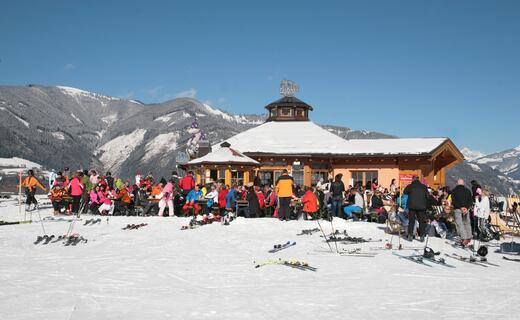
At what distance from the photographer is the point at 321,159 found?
27.5 metres

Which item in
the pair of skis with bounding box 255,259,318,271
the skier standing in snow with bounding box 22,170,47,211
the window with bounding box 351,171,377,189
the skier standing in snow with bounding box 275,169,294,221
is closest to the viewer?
the pair of skis with bounding box 255,259,318,271

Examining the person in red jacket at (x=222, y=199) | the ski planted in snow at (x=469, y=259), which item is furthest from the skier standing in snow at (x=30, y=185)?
the ski planted in snow at (x=469, y=259)

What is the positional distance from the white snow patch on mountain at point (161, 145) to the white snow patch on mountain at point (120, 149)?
63.6 feet

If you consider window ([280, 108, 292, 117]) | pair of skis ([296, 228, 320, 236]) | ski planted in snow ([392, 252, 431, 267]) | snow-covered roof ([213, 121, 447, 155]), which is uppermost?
window ([280, 108, 292, 117])

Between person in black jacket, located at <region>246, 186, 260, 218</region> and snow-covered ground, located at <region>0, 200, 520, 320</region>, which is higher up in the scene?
person in black jacket, located at <region>246, 186, 260, 218</region>

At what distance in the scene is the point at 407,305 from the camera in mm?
6500

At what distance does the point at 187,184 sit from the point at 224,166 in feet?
19.5

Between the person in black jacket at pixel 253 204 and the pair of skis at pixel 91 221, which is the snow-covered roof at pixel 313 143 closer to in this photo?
the person in black jacket at pixel 253 204

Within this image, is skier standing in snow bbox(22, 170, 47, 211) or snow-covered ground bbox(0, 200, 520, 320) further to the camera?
skier standing in snow bbox(22, 170, 47, 211)

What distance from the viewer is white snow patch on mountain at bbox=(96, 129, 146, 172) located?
182m

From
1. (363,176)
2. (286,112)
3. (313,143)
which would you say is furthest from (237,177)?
(286,112)

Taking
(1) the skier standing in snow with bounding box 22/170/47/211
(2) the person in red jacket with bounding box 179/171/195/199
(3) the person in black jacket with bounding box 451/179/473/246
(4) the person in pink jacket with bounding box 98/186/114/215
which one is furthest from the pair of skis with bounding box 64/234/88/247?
(3) the person in black jacket with bounding box 451/179/473/246

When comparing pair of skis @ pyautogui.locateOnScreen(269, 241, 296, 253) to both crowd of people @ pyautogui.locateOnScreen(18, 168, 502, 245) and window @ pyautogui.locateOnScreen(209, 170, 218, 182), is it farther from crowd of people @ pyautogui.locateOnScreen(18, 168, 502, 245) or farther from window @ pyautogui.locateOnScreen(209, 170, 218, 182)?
window @ pyautogui.locateOnScreen(209, 170, 218, 182)

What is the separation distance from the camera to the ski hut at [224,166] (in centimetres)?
2323
